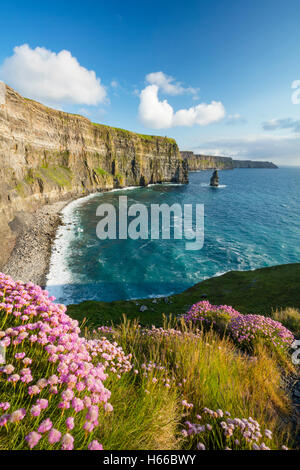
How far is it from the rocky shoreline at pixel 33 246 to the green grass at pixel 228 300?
11044 millimetres

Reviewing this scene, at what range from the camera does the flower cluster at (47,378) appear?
1809 mm

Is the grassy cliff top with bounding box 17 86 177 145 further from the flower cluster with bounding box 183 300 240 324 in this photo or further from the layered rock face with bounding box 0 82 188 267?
the flower cluster with bounding box 183 300 240 324

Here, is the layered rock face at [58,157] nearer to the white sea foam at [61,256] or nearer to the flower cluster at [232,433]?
the white sea foam at [61,256]

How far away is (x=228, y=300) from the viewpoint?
48.8 ft

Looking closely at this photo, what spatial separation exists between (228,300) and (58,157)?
2500 inches

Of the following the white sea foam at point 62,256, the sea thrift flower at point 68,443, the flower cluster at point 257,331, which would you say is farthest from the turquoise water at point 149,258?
the sea thrift flower at point 68,443

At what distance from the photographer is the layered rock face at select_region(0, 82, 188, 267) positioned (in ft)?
113

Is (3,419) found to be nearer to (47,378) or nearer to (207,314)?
(47,378)

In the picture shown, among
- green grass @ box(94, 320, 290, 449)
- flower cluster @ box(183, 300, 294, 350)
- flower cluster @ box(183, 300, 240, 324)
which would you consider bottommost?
flower cluster @ box(183, 300, 240, 324)

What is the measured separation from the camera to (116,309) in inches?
595

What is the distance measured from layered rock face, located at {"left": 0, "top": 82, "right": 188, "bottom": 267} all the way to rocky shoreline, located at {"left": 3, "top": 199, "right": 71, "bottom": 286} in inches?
43.4

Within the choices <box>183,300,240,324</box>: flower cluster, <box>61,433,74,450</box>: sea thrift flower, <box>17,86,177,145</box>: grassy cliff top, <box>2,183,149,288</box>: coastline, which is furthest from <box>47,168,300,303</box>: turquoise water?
<box>17,86,177,145</box>: grassy cliff top
